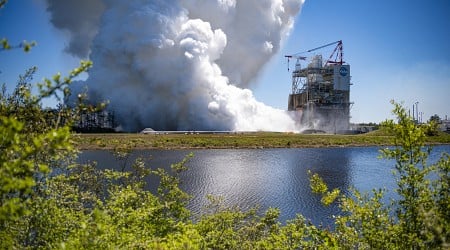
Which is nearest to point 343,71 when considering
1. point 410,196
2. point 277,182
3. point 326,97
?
point 326,97

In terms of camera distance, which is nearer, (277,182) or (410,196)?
(410,196)

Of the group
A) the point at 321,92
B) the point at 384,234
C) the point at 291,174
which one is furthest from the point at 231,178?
the point at 321,92

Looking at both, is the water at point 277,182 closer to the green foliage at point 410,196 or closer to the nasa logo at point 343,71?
the green foliage at point 410,196

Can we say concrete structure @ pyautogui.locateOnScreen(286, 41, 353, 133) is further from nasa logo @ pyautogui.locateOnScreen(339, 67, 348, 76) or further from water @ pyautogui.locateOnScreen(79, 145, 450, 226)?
water @ pyautogui.locateOnScreen(79, 145, 450, 226)

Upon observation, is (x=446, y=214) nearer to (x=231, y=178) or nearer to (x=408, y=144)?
(x=408, y=144)

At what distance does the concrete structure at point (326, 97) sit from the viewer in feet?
499

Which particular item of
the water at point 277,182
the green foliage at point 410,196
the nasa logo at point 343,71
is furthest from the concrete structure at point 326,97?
the green foliage at point 410,196

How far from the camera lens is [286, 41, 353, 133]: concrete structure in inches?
5989

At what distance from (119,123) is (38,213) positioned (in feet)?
415

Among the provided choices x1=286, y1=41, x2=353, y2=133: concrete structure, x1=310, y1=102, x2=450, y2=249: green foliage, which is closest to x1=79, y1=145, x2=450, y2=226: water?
x1=310, y1=102, x2=450, y2=249: green foliage

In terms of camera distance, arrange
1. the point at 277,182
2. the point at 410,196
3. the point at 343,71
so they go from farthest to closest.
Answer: the point at 343,71 < the point at 277,182 < the point at 410,196

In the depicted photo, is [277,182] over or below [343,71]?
below

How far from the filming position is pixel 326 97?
156 metres

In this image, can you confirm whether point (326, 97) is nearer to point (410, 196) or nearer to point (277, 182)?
point (277, 182)
